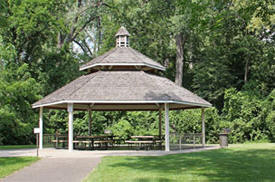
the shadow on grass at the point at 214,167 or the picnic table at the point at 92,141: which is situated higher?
the picnic table at the point at 92,141

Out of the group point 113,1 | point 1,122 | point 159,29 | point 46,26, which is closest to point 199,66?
point 159,29

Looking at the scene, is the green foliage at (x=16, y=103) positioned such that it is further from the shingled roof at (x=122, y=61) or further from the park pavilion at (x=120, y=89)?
the shingled roof at (x=122, y=61)

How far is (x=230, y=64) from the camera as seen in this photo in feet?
119

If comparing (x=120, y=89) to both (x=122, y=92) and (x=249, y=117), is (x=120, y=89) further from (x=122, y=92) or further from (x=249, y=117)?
(x=249, y=117)

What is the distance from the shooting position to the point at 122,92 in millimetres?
20188

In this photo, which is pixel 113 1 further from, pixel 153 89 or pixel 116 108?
pixel 153 89

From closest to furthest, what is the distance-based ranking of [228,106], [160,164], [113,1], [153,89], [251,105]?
[160,164] → [153,89] → [251,105] → [228,106] → [113,1]

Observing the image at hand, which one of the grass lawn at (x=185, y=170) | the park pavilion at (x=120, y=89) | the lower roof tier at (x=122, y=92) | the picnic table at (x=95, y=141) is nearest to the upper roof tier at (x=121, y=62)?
the park pavilion at (x=120, y=89)

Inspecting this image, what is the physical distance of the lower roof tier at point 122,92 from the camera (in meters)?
19.4

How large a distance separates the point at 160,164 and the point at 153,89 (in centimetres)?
716

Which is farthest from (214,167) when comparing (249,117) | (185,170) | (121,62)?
(249,117)

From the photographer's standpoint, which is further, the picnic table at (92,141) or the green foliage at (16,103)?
the green foliage at (16,103)

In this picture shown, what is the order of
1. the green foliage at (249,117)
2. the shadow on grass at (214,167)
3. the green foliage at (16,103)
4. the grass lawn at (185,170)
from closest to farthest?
the grass lawn at (185,170) → the shadow on grass at (214,167) → the green foliage at (16,103) → the green foliage at (249,117)

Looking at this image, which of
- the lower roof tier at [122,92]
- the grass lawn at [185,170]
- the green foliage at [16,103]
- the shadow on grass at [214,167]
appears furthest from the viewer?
the green foliage at [16,103]
